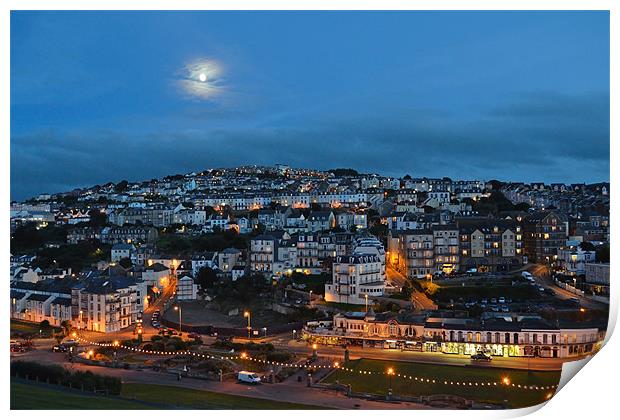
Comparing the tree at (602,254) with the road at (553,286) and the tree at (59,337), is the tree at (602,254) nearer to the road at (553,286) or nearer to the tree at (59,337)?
the road at (553,286)

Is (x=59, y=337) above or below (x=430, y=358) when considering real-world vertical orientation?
above

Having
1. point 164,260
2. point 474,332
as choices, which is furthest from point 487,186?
point 474,332

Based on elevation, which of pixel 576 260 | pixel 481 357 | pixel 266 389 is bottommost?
pixel 266 389

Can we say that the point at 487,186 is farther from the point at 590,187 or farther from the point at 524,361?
the point at 524,361

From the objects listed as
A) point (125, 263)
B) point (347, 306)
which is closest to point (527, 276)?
point (347, 306)

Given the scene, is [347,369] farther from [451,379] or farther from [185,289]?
[185,289]

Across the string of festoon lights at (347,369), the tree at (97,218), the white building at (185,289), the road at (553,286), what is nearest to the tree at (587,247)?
the road at (553,286)

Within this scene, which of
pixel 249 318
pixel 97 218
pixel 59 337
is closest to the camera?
pixel 59 337

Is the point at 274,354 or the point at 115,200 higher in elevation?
the point at 115,200
